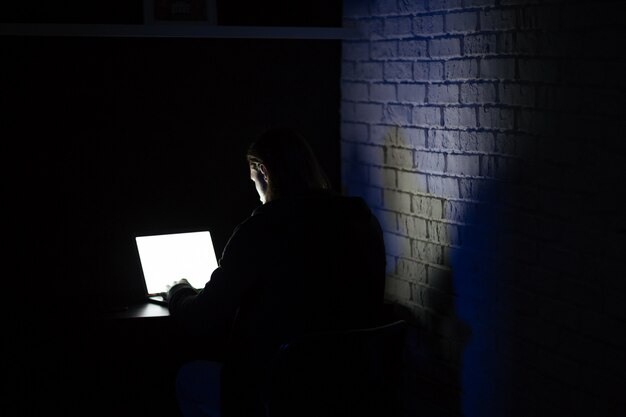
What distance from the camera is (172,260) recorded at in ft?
10.6

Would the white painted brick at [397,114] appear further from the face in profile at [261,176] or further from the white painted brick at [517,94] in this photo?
the face in profile at [261,176]

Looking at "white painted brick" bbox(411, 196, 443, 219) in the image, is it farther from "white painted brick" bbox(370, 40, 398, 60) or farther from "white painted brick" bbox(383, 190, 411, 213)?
"white painted brick" bbox(370, 40, 398, 60)

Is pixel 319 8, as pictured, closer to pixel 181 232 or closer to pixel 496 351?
pixel 181 232

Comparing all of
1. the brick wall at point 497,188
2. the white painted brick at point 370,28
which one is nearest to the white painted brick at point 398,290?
the brick wall at point 497,188

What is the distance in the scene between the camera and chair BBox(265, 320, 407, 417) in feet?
Result: 7.65

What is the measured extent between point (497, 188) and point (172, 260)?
1212 mm

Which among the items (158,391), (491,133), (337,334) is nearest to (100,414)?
(158,391)

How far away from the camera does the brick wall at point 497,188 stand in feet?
8.04

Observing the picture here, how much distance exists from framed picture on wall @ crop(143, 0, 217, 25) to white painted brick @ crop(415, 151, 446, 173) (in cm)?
95

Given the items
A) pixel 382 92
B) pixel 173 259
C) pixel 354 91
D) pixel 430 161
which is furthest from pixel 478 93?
pixel 173 259

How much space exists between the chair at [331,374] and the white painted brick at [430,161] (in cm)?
79

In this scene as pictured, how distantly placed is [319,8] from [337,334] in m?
1.71

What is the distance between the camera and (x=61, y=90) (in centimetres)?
322

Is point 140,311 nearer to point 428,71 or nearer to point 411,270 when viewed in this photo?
point 411,270
